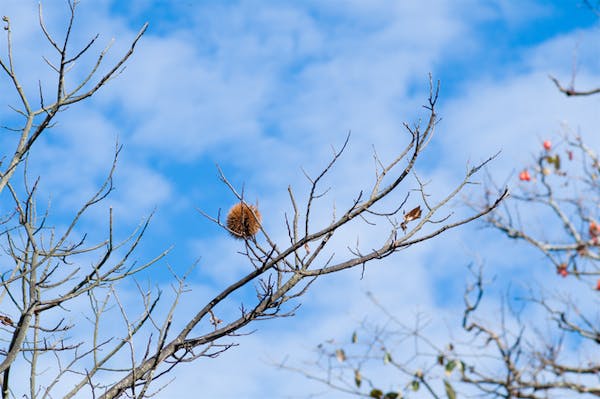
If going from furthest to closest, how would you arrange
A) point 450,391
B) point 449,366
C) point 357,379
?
1. point 357,379
2. point 449,366
3. point 450,391

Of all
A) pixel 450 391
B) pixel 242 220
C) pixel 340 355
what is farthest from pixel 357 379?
pixel 242 220

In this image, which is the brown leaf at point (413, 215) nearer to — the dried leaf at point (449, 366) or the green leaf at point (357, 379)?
the dried leaf at point (449, 366)

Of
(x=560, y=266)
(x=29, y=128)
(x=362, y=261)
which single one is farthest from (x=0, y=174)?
(x=560, y=266)

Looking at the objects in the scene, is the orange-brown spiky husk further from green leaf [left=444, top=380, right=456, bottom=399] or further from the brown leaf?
green leaf [left=444, top=380, right=456, bottom=399]

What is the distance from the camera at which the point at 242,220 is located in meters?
4.43

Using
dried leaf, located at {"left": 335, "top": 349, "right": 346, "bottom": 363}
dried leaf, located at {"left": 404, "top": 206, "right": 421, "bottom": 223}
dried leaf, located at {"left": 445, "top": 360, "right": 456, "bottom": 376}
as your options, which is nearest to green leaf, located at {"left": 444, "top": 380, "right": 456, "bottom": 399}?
dried leaf, located at {"left": 445, "top": 360, "right": 456, "bottom": 376}

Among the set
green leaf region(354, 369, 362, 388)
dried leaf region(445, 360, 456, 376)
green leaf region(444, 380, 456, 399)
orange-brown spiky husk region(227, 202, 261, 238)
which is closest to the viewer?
orange-brown spiky husk region(227, 202, 261, 238)

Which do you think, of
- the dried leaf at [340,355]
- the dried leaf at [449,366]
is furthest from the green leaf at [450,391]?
the dried leaf at [340,355]

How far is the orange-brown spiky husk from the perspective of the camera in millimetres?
4121

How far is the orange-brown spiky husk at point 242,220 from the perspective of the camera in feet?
13.5

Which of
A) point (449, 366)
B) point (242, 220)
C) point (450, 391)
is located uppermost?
point (242, 220)

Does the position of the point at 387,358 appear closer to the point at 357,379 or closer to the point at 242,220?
the point at 357,379

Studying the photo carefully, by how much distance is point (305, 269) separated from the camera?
4148 mm

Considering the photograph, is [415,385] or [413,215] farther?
[415,385]
